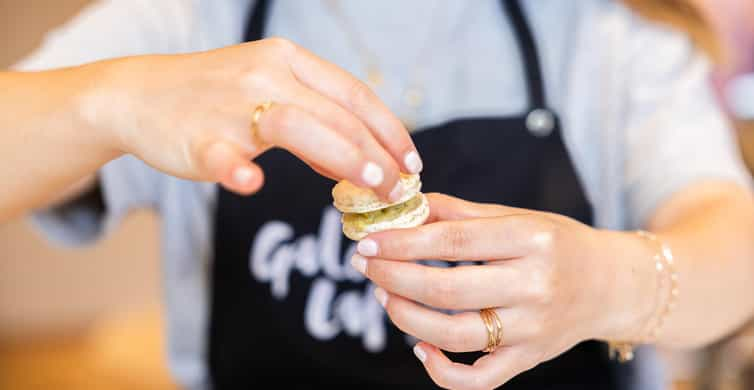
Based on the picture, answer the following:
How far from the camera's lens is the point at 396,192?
1.50ft

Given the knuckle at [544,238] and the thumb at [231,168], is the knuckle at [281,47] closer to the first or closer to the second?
the thumb at [231,168]

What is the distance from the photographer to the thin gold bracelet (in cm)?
59

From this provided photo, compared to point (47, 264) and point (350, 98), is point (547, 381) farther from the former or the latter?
point (47, 264)

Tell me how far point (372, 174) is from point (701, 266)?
373 millimetres

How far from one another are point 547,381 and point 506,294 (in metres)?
0.34

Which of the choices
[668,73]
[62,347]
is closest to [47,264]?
[62,347]

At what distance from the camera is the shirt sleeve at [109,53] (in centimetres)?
74

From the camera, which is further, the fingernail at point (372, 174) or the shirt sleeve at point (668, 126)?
the shirt sleeve at point (668, 126)

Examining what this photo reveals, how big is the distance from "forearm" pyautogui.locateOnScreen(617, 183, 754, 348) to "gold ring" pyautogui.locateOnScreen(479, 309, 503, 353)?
12 cm

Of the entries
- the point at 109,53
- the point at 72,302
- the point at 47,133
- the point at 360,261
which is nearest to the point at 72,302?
the point at 72,302

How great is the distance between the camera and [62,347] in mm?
1946

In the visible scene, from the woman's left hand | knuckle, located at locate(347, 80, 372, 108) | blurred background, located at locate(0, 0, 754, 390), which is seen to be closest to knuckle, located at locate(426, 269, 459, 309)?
the woman's left hand

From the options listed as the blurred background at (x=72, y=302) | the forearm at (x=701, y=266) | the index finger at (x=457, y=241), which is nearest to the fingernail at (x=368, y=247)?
the index finger at (x=457, y=241)

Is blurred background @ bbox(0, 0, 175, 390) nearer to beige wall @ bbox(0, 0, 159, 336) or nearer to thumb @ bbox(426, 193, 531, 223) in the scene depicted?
beige wall @ bbox(0, 0, 159, 336)
